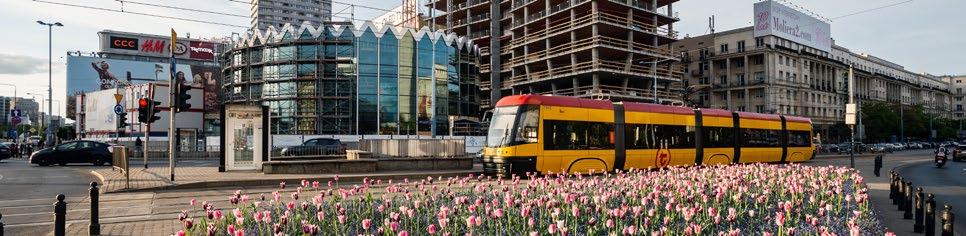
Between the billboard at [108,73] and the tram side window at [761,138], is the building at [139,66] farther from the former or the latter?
the tram side window at [761,138]

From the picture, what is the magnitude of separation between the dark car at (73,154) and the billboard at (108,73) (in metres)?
66.1

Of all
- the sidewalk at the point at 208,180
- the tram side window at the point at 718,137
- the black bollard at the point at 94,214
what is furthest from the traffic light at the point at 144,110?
the tram side window at the point at 718,137

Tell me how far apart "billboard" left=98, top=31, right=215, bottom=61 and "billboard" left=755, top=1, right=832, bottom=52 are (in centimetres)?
9610

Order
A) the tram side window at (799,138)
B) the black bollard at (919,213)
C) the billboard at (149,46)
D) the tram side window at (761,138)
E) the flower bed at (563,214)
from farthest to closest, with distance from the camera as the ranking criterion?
the billboard at (149,46)
the tram side window at (799,138)
the tram side window at (761,138)
the black bollard at (919,213)
the flower bed at (563,214)

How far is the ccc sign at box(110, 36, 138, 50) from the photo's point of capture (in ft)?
363

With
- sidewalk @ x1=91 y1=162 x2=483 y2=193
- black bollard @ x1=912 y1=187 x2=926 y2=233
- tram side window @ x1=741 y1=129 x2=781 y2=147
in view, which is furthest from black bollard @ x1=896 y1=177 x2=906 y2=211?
tram side window @ x1=741 y1=129 x2=781 y2=147

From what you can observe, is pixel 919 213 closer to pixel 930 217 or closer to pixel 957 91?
pixel 930 217

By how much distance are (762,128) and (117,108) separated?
113 feet

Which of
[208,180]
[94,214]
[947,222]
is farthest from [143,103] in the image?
[947,222]

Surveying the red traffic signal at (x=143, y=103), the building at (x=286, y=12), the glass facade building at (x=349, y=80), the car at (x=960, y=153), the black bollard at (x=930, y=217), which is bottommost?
the car at (x=960, y=153)

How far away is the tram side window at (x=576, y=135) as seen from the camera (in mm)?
19547

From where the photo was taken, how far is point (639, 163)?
22609 mm

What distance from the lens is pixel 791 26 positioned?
295ft

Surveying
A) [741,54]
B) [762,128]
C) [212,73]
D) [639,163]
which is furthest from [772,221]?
[212,73]
